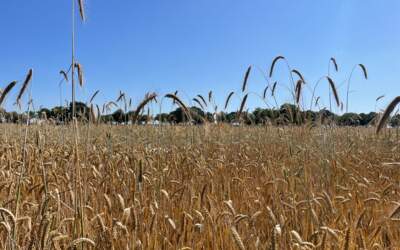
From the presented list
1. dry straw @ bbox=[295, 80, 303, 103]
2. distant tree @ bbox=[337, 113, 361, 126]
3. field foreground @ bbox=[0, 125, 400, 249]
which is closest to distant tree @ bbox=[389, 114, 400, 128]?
Result: distant tree @ bbox=[337, 113, 361, 126]

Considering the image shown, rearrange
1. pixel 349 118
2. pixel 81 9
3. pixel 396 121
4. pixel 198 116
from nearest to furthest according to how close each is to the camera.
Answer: pixel 81 9 < pixel 198 116 < pixel 396 121 < pixel 349 118

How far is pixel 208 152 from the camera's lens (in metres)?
6.48

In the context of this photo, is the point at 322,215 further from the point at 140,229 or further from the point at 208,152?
the point at 208,152

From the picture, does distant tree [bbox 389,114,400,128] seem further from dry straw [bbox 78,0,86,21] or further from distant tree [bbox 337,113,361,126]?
dry straw [bbox 78,0,86,21]

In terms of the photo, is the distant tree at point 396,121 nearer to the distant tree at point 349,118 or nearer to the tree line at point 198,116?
the tree line at point 198,116

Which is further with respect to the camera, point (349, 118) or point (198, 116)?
point (349, 118)

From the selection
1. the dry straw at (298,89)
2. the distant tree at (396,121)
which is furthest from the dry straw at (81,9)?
the distant tree at (396,121)

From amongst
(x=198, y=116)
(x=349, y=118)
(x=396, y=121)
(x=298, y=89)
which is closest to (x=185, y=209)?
(x=198, y=116)

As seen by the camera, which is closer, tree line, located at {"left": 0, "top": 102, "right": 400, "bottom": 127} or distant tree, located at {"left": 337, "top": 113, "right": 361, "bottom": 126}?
tree line, located at {"left": 0, "top": 102, "right": 400, "bottom": 127}

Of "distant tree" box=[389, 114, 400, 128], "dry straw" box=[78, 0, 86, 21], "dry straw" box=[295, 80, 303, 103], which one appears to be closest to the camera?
"dry straw" box=[78, 0, 86, 21]

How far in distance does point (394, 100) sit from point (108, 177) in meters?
2.96

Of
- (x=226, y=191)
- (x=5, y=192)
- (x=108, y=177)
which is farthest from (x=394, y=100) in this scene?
(x=108, y=177)

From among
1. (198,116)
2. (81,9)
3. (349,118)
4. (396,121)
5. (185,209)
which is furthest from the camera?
(349,118)

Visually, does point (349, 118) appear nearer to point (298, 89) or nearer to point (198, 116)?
point (298, 89)
